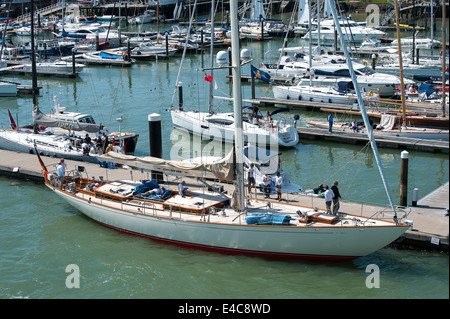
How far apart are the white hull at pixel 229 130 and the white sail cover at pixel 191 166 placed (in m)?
12.5

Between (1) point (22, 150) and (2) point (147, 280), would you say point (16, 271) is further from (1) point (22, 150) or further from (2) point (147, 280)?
(1) point (22, 150)

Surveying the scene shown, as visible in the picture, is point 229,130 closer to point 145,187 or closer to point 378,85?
point 145,187

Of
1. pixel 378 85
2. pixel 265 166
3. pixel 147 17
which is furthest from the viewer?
pixel 147 17

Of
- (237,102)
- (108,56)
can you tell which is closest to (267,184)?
(237,102)

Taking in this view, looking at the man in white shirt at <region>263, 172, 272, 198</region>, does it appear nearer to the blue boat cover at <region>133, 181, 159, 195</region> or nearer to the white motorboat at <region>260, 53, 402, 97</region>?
the blue boat cover at <region>133, 181, 159, 195</region>

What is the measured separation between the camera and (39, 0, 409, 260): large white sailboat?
69.9 feet

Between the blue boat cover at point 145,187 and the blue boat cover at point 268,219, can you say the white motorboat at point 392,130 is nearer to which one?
the blue boat cover at point 268,219

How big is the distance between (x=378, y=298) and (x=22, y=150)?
23647 mm

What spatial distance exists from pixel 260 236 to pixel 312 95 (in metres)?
27.0

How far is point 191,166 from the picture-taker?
2434 cm

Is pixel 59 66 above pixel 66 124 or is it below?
above

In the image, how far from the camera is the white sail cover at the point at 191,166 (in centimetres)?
2338

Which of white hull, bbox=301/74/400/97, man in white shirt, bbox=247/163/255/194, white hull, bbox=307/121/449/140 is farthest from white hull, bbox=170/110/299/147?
white hull, bbox=301/74/400/97

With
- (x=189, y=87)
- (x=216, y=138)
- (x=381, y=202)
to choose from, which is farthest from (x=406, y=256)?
(x=189, y=87)
